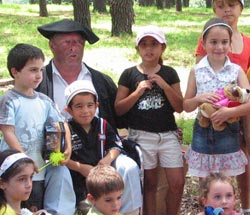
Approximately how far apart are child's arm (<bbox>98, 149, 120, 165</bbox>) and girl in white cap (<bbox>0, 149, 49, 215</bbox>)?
2.67ft

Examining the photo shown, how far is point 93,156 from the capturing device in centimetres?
418

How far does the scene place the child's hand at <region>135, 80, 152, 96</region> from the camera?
423cm

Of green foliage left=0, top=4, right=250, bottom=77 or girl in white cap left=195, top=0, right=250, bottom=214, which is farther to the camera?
green foliage left=0, top=4, right=250, bottom=77

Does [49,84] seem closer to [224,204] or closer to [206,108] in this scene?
[206,108]

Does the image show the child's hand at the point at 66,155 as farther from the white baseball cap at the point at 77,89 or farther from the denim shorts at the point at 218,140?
the denim shorts at the point at 218,140

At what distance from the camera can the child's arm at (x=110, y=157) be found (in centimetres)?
409

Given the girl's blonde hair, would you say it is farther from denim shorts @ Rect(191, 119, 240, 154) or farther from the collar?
the collar

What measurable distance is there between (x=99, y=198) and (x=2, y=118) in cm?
90

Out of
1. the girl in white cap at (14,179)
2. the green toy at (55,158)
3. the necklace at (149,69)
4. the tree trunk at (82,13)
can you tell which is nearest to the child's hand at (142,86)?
the necklace at (149,69)

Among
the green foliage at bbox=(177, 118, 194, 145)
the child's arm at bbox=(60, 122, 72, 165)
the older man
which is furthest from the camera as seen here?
the green foliage at bbox=(177, 118, 194, 145)

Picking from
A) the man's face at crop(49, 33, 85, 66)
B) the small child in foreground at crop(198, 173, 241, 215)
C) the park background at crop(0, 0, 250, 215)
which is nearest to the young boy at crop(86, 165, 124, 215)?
the small child in foreground at crop(198, 173, 241, 215)

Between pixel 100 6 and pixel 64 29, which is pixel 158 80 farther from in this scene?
pixel 100 6

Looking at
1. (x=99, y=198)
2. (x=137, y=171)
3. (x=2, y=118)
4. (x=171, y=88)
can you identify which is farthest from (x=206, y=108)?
(x=2, y=118)

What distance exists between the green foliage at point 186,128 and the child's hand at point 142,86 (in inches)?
94.6
